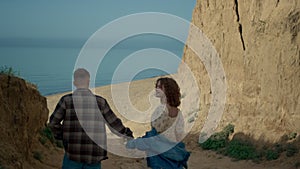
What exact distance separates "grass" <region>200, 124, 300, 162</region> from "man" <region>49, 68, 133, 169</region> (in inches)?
322

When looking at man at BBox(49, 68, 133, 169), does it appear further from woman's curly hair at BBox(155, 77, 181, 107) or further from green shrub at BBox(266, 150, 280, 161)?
green shrub at BBox(266, 150, 280, 161)

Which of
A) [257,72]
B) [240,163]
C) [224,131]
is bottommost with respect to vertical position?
[240,163]

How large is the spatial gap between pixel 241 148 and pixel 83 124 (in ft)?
29.9

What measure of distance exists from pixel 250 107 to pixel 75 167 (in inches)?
399

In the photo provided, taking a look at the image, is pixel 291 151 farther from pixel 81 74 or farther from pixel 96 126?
pixel 81 74

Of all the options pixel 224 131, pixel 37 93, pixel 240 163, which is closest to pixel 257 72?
pixel 224 131

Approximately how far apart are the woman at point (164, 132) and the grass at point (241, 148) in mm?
7692

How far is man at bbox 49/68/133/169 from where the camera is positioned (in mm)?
4859

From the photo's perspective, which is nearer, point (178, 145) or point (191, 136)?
point (178, 145)

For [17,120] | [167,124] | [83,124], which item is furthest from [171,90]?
[17,120]

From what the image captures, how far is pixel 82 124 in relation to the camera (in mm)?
4859

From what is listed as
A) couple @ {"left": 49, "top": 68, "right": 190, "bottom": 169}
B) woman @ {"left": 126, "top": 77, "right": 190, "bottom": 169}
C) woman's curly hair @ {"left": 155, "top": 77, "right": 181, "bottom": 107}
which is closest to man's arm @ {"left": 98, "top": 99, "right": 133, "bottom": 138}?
couple @ {"left": 49, "top": 68, "right": 190, "bottom": 169}

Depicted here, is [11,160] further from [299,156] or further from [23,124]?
[299,156]

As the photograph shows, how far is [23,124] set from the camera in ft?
27.5
